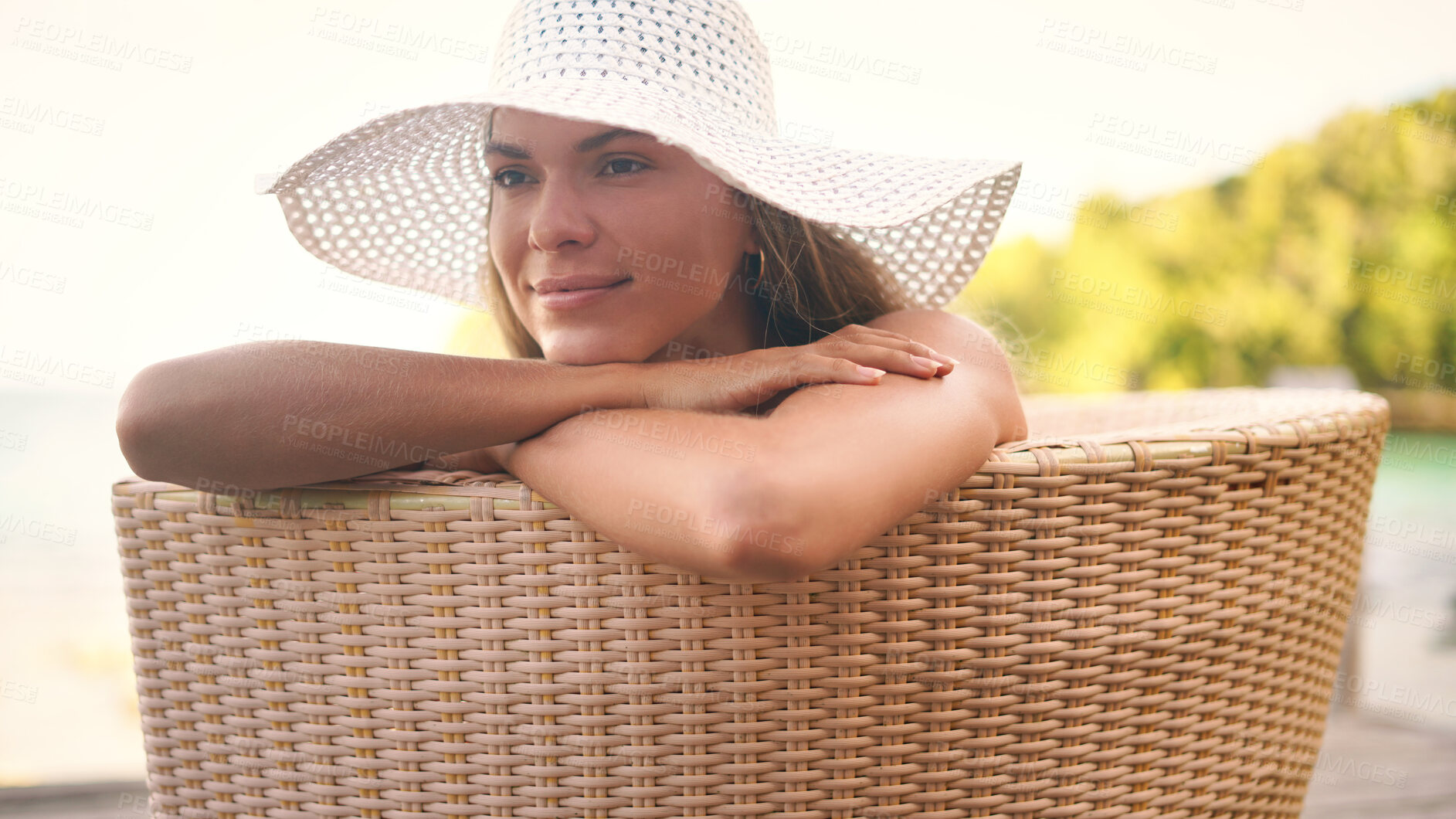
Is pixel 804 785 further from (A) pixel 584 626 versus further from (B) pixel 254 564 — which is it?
(B) pixel 254 564

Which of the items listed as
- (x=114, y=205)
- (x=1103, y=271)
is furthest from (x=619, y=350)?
(x=1103, y=271)

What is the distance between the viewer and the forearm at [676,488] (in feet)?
2.31

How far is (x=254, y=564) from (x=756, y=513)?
57 centimetres

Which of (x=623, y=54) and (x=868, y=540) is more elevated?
(x=623, y=54)

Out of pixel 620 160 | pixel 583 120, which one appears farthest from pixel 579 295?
pixel 583 120

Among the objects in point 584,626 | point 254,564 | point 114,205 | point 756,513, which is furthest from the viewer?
point 114,205

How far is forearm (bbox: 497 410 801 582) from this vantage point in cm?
71

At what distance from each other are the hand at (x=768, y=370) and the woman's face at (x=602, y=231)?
0.20 meters

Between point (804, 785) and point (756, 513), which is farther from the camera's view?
point (804, 785)

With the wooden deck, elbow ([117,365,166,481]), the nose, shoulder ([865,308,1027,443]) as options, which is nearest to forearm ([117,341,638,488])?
elbow ([117,365,166,481])

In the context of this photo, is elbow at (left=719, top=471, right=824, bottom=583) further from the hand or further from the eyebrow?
the eyebrow

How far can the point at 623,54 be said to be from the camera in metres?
1.11

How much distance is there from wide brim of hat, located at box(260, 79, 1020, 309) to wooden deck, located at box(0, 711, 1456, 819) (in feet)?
5.54

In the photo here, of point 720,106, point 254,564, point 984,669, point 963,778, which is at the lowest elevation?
point 963,778
